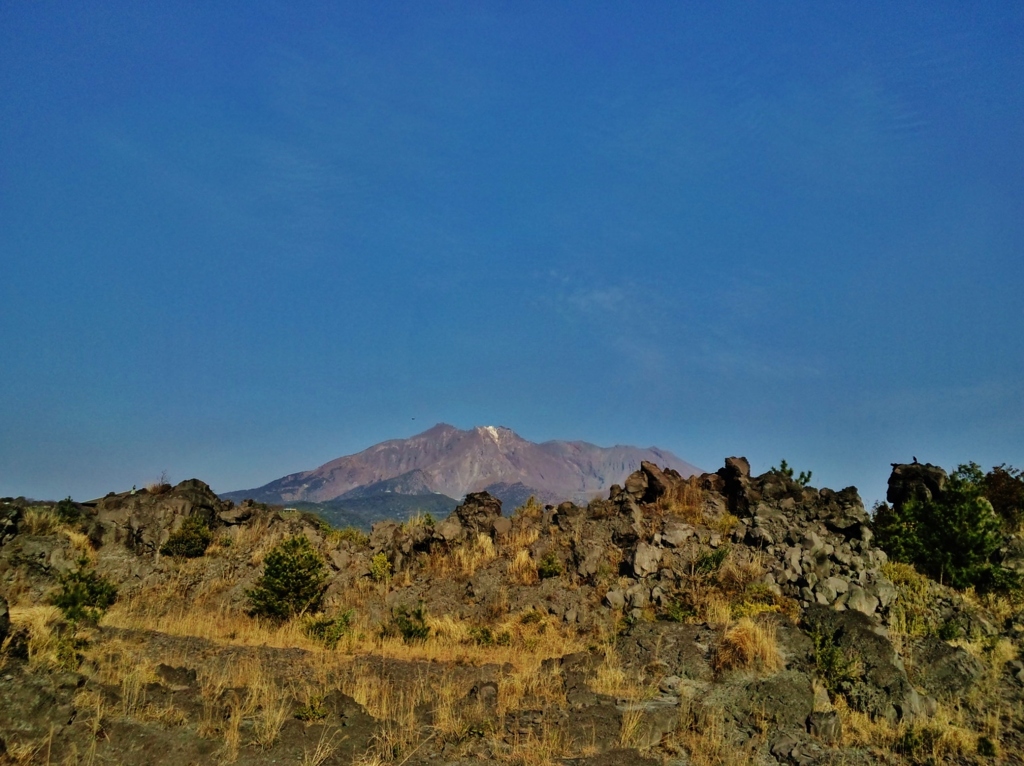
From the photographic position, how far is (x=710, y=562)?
20094 millimetres

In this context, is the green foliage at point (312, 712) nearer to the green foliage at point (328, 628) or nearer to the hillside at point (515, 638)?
the hillside at point (515, 638)

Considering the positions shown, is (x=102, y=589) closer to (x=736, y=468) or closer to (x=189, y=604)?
(x=189, y=604)

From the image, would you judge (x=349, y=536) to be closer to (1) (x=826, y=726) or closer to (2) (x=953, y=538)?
(1) (x=826, y=726)

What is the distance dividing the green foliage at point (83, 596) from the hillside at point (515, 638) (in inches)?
10.1

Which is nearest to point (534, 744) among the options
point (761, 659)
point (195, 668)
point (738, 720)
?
point (738, 720)

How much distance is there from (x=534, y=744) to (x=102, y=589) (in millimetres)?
15256

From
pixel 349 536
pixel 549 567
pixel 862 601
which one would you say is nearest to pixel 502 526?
pixel 549 567

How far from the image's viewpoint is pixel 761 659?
14.9 metres

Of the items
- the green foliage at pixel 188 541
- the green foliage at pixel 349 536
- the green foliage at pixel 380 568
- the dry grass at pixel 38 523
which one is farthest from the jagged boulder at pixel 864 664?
the dry grass at pixel 38 523

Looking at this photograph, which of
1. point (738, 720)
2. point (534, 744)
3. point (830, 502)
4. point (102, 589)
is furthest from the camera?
point (830, 502)

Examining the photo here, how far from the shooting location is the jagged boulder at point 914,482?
73.0ft

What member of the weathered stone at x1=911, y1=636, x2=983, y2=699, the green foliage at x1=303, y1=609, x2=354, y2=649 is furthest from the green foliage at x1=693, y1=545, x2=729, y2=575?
the green foliage at x1=303, y1=609, x2=354, y2=649

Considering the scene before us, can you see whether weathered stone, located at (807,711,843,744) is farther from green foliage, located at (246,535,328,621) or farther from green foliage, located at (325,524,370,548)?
green foliage, located at (325,524,370,548)

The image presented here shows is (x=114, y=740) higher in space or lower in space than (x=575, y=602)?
lower
